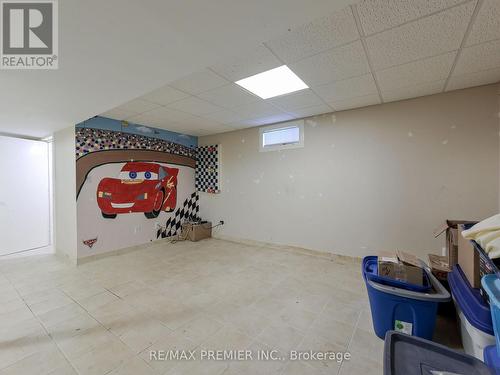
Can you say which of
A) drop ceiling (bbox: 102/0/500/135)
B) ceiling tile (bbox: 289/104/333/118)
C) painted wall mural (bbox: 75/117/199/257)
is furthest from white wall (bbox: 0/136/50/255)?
ceiling tile (bbox: 289/104/333/118)

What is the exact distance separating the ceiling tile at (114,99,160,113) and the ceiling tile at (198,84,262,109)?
0.85 metres

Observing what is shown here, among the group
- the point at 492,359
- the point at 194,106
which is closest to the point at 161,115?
the point at 194,106

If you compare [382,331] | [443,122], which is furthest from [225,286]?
[443,122]

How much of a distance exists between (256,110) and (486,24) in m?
2.36

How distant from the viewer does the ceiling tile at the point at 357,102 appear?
9.23ft

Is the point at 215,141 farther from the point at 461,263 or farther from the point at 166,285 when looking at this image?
the point at 461,263

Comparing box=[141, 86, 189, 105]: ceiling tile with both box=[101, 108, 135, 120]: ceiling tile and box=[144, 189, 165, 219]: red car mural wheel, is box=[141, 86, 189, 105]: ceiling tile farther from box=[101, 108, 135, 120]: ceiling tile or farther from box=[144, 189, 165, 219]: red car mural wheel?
box=[144, 189, 165, 219]: red car mural wheel

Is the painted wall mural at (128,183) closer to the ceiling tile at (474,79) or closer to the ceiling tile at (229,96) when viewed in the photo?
the ceiling tile at (229,96)

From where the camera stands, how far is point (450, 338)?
5.60 feet

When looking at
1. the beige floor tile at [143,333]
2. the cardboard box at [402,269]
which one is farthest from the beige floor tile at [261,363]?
the cardboard box at [402,269]

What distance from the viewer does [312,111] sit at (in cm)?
336

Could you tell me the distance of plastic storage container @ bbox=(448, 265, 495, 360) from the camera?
1171 millimetres

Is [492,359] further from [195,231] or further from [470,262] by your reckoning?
[195,231]

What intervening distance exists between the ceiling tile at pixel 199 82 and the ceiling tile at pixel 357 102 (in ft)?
5.46
